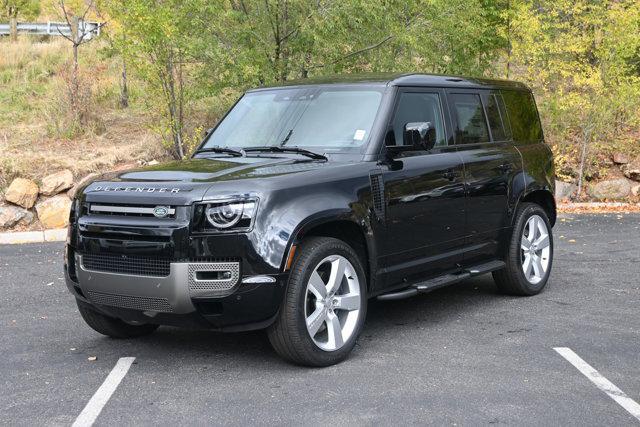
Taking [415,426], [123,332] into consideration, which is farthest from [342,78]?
[415,426]

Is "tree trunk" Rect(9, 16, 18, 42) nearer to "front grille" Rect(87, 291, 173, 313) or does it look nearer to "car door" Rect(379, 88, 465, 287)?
"car door" Rect(379, 88, 465, 287)

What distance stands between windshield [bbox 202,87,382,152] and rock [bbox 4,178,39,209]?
7399 mm

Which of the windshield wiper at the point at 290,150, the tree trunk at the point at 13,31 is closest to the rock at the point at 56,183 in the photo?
the windshield wiper at the point at 290,150

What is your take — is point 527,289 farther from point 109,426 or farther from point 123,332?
point 109,426

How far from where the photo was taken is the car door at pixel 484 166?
6.22m

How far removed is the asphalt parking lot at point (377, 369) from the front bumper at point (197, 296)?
0.41 meters

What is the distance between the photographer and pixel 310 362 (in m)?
4.80

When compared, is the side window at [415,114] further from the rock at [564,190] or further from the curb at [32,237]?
the rock at [564,190]

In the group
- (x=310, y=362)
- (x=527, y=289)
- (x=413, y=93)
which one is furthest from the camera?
(x=527, y=289)

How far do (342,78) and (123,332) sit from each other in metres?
2.60

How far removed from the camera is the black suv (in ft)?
14.7

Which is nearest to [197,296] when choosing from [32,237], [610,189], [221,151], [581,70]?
[221,151]

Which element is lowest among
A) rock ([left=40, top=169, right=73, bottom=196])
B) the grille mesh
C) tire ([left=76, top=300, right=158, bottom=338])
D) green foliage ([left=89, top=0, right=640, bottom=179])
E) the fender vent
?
tire ([left=76, top=300, right=158, bottom=338])

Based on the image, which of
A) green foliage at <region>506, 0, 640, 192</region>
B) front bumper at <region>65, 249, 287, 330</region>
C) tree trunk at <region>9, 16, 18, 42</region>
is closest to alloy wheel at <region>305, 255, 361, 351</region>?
front bumper at <region>65, 249, 287, 330</region>
